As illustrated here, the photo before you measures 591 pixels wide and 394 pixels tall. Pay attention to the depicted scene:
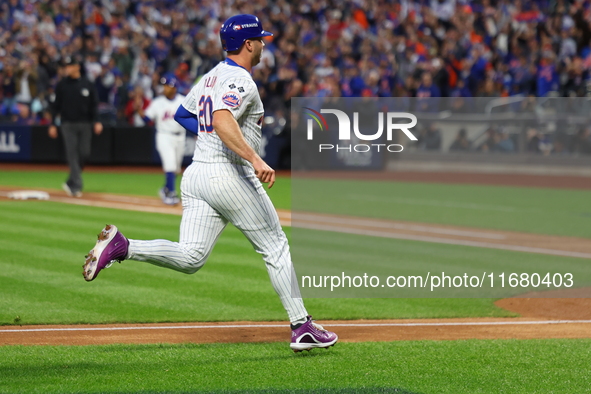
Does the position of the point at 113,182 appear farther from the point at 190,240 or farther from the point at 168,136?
the point at 190,240

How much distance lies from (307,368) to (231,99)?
1733 millimetres

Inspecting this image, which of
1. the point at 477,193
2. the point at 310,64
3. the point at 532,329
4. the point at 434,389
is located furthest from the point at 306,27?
the point at 434,389

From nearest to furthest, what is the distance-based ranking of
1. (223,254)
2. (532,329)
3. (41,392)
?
(41,392) → (532,329) → (223,254)

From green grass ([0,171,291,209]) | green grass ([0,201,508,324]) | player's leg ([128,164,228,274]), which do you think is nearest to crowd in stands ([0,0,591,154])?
green grass ([0,171,291,209])

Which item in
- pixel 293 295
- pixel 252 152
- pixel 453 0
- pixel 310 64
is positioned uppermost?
pixel 453 0

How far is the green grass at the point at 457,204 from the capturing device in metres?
14.8

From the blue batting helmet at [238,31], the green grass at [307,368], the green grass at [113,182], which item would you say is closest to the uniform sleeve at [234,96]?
the blue batting helmet at [238,31]

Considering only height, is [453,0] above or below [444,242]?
above

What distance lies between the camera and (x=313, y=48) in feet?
88.6

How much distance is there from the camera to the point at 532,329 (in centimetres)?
705

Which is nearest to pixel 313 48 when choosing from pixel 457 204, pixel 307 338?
pixel 457 204

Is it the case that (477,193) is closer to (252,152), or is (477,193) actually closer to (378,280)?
(378,280)

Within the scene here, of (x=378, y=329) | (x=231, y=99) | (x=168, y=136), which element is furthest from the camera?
(x=168, y=136)

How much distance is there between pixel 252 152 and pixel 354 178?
1626cm
